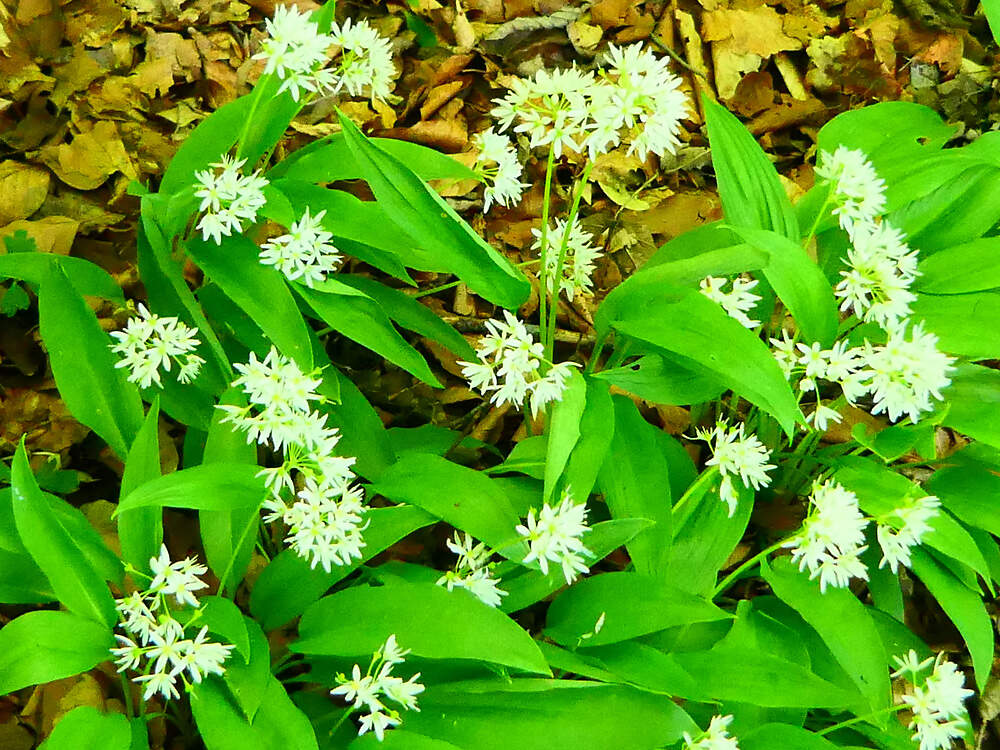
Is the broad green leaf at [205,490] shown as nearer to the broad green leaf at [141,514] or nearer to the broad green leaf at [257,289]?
the broad green leaf at [141,514]

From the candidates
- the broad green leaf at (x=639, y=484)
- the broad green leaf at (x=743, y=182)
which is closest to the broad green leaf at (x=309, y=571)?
the broad green leaf at (x=639, y=484)

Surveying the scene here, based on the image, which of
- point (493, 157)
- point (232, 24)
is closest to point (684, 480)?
point (493, 157)

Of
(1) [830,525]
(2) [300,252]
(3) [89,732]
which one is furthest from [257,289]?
(1) [830,525]

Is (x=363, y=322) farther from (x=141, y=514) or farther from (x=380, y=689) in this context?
(x=380, y=689)

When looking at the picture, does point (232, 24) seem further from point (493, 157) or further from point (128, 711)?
point (128, 711)

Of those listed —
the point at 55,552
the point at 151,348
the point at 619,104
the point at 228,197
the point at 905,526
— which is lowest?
the point at 905,526

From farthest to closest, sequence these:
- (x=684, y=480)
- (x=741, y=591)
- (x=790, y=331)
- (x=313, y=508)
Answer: (x=790, y=331), (x=741, y=591), (x=684, y=480), (x=313, y=508)
